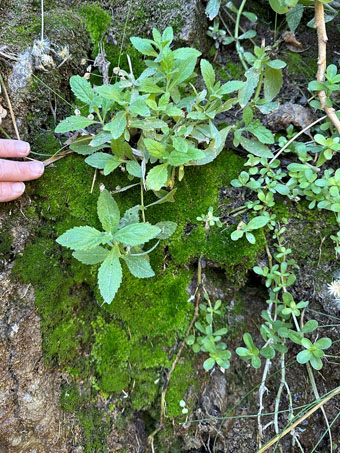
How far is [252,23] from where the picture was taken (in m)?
2.34

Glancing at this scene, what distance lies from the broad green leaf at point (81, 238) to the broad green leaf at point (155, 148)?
462mm

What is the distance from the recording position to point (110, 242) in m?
1.66

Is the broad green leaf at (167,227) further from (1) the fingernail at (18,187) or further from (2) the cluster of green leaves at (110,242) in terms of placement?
(1) the fingernail at (18,187)

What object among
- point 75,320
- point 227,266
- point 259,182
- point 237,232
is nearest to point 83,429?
point 75,320

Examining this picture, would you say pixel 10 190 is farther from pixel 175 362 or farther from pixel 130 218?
pixel 175 362

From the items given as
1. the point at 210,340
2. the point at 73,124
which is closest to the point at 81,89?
the point at 73,124

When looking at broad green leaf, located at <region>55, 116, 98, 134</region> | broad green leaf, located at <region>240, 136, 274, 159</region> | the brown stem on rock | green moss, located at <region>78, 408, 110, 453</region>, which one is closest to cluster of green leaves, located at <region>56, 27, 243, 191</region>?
broad green leaf, located at <region>55, 116, 98, 134</region>

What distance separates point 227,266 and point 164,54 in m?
1.16

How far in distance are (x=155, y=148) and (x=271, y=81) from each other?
2.69 feet

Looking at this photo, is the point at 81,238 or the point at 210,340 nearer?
the point at 81,238

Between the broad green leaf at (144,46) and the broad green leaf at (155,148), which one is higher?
the broad green leaf at (144,46)

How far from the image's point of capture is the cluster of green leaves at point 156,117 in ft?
5.39

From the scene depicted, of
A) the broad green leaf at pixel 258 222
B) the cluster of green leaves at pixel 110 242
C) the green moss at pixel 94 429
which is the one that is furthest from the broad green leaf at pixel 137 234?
the green moss at pixel 94 429

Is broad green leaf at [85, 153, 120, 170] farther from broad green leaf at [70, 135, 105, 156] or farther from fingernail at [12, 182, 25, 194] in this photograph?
fingernail at [12, 182, 25, 194]
